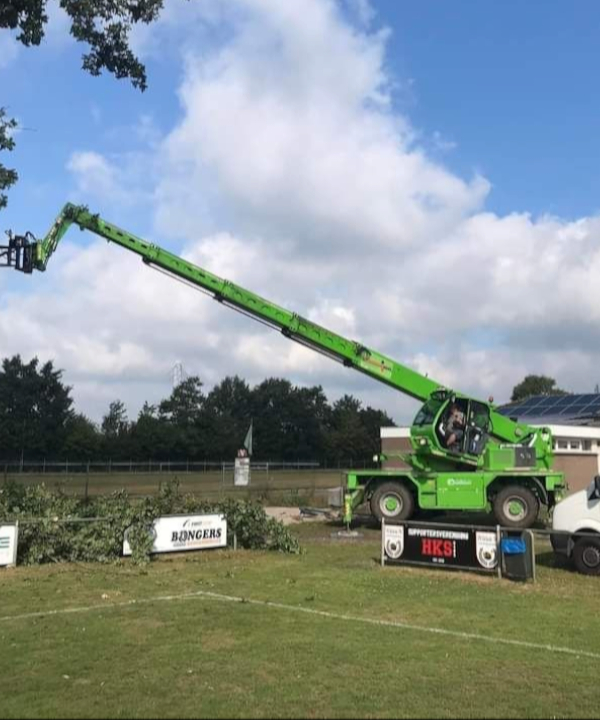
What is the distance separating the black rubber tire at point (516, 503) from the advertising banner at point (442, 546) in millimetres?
6598

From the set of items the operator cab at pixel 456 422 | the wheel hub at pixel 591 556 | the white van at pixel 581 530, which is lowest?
the wheel hub at pixel 591 556

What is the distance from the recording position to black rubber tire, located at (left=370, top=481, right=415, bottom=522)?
874 inches

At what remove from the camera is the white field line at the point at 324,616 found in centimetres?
894

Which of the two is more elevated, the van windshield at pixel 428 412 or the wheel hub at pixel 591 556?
the van windshield at pixel 428 412

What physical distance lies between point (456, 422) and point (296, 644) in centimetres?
1388

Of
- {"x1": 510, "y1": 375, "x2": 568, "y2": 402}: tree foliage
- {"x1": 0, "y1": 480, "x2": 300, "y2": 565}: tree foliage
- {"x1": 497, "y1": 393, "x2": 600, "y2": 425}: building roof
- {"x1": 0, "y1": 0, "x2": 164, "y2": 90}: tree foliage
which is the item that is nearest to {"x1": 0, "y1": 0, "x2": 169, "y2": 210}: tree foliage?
{"x1": 0, "y1": 0, "x2": 164, "y2": 90}: tree foliage

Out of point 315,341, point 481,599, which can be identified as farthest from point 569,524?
point 315,341

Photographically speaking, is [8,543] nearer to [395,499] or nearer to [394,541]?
[394,541]

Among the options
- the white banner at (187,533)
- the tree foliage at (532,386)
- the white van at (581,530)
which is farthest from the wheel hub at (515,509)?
the tree foliage at (532,386)

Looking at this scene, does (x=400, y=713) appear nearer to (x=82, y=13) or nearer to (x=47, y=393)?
(x=82, y=13)

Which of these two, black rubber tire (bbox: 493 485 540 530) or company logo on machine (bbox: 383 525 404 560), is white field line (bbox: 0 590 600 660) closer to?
company logo on machine (bbox: 383 525 404 560)

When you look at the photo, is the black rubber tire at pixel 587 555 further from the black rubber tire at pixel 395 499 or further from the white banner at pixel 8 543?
the white banner at pixel 8 543

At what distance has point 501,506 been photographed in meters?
21.2

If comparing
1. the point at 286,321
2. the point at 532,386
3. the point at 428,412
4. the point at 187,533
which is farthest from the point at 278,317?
the point at 532,386
